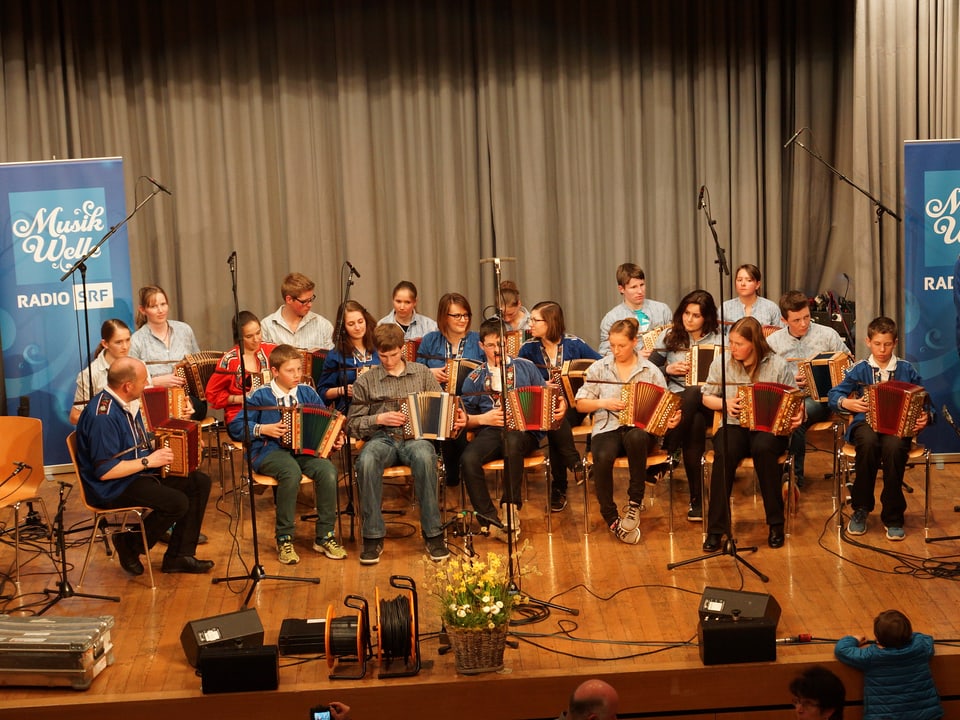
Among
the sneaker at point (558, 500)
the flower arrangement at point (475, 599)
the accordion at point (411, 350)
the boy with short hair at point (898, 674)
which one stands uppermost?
the accordion at point (411, 350)

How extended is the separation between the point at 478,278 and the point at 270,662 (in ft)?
19.9

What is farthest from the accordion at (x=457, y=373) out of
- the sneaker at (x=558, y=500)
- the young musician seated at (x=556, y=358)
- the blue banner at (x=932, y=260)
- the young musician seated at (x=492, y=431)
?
the blue banner at (x=932, y=260)

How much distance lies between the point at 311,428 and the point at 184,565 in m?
1.10

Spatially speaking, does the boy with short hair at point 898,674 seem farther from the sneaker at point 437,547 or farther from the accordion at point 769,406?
the sneaker at point 437,547

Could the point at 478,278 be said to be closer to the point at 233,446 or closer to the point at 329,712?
the point at 233,446

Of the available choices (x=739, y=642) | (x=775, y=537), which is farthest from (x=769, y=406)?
(x=739, y=642)

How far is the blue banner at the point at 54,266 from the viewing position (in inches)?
348

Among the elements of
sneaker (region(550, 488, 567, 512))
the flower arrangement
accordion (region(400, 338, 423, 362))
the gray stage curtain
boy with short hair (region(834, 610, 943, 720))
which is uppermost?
the gray stage curtain

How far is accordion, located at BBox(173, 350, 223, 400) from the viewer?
27.6 ft

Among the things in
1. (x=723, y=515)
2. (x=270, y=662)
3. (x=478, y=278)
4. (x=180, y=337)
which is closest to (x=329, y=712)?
(x=270, y=662)

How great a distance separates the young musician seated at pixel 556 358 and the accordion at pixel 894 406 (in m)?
1.98

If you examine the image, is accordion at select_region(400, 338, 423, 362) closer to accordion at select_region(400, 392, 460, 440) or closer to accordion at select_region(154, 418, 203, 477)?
accordion at select_region(400, 392, 460, 440)

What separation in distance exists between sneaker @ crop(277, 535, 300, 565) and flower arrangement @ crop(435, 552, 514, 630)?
1.84m

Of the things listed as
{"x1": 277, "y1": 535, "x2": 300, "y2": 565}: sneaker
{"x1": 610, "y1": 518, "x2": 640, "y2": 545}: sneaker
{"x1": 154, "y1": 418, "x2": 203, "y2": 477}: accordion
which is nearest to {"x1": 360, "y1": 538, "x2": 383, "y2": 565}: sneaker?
{"x1": 277, "y1": 535, "x2": 300, "y2": 565}: sneaker
